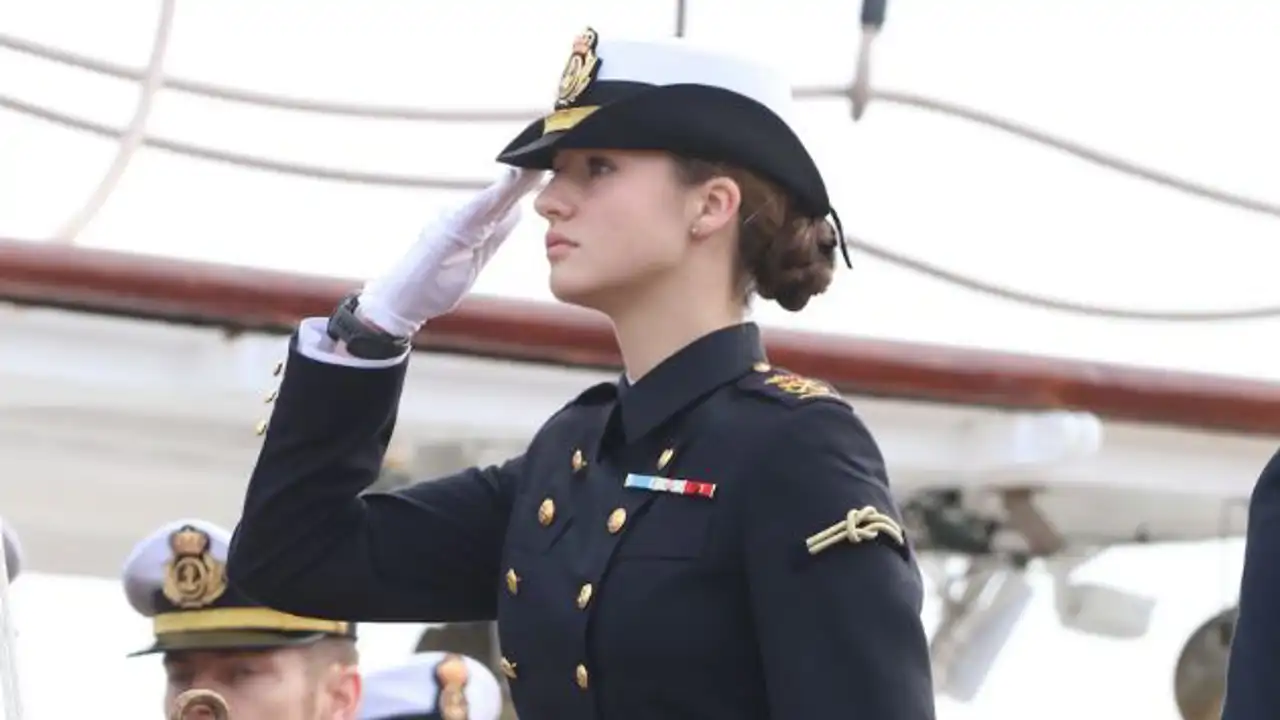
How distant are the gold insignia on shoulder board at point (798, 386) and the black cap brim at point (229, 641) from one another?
3.85 ft

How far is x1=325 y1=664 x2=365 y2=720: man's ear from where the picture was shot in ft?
10.8

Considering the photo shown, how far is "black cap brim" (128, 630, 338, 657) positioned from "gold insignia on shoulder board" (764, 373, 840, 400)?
1173 mm

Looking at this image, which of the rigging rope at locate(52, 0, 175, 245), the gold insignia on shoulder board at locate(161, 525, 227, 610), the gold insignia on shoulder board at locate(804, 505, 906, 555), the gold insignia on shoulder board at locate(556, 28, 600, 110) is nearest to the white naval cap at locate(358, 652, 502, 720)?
the gold insignia on shoulder board at locate(161, 525, 227, 610)

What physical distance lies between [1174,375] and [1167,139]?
0.85 meters

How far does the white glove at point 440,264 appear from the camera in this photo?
7.39ft

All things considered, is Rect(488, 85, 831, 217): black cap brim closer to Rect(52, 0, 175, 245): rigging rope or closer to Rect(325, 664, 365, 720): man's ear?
Rect(325, 664, 365, 720): man's ear

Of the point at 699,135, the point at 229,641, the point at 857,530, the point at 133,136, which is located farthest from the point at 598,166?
the point at 133,136

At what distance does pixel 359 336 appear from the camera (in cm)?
225

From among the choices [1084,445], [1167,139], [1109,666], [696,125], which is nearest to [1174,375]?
[1084,445]

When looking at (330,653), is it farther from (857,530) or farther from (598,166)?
(857,530)

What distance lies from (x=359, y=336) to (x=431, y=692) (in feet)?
4.43

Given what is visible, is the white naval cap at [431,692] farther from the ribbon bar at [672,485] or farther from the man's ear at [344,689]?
the ribbon bar at [672,485]

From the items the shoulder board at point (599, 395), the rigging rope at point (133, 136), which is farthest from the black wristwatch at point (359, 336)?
the rigging rope at point (133, 136)

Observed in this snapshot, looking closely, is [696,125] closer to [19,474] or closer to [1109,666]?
[19,474]
